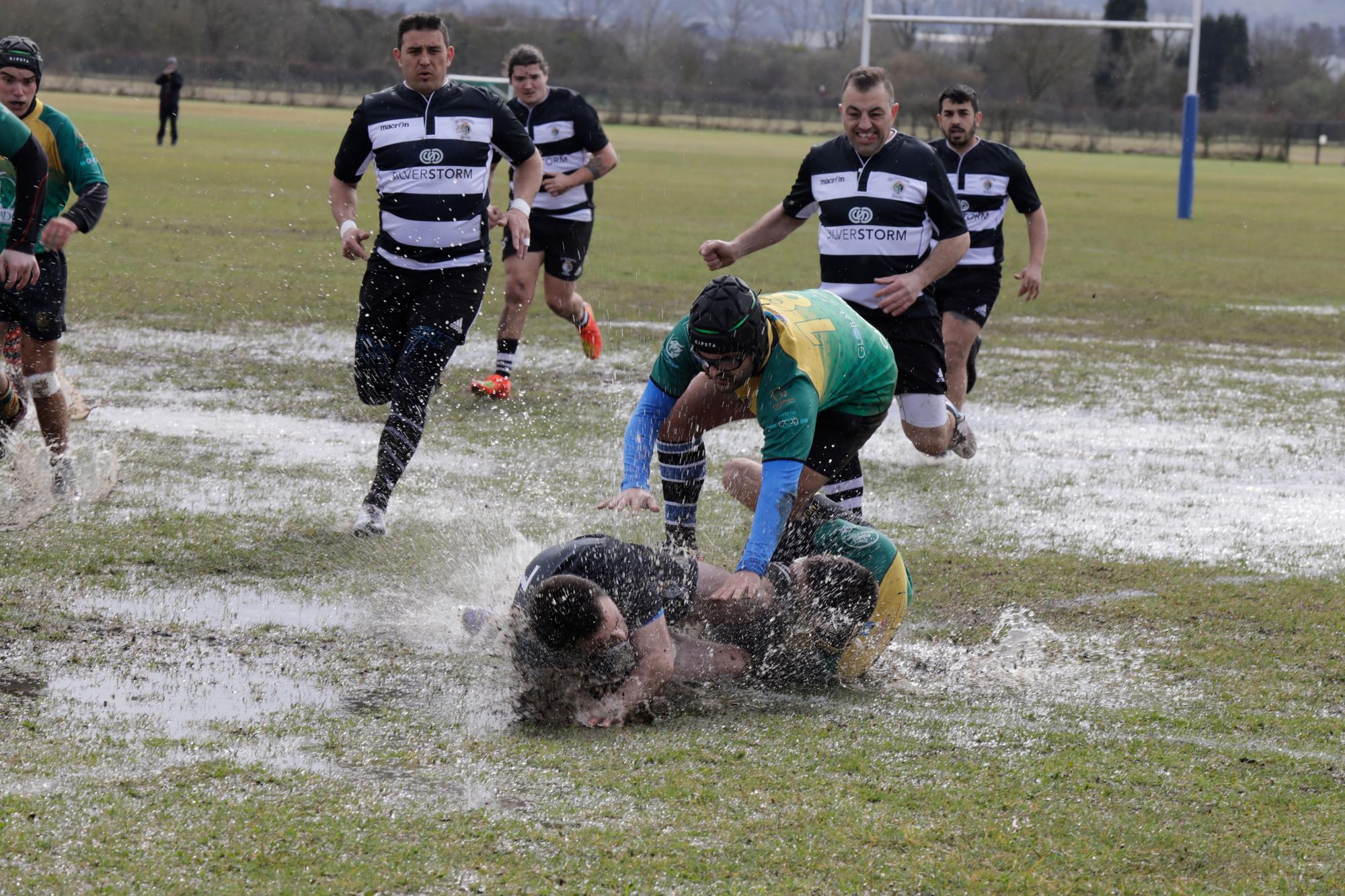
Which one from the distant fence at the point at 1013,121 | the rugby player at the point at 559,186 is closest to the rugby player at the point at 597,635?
the rugby player at the point at 559,186

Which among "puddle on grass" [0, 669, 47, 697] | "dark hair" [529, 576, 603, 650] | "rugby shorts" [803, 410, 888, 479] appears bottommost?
"puddle on grass" [0, 669, 47, 697]

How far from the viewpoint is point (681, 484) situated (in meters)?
5.79

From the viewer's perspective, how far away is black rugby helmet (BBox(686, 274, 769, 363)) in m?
4.49

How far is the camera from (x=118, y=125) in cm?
4303

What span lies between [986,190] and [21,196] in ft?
17.3

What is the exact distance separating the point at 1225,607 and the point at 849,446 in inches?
64.8

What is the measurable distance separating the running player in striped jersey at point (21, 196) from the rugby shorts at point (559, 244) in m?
4.66

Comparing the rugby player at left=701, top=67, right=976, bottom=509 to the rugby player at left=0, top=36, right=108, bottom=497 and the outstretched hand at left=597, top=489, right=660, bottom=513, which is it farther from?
the rugby player at left=0, top=36, right=108, bottom=497

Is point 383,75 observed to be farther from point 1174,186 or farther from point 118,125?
point 1174,186

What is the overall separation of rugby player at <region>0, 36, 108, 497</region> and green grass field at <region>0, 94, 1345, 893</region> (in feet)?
1.53

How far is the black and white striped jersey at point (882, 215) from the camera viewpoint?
699cm

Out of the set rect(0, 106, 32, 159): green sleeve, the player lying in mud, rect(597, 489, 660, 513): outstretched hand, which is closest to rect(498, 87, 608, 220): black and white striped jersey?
rect(0, 106, 32, 159): green sleeve

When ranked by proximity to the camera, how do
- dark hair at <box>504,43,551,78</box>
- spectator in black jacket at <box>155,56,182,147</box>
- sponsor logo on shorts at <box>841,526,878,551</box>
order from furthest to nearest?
1. spectator in black jacket at <box>155,56,182,147</box>
2. dark hair at <box>504,43,551,78</box>
3. sponsor logo on shorts at <box>841,526,878,551</box>

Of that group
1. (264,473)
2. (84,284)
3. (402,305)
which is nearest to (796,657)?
(402,305)
